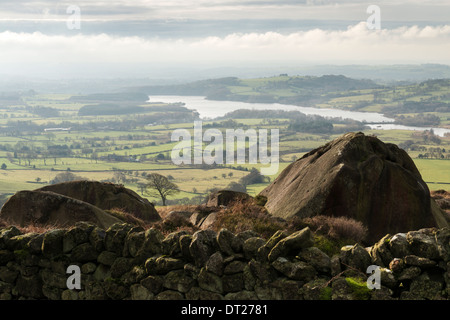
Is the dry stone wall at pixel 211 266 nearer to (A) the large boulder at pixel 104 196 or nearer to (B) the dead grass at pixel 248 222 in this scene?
(B) the dead grass at pixel 248 222

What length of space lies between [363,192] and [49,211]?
12722 millimetres

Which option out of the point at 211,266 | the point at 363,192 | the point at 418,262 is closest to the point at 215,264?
the point at 211,266

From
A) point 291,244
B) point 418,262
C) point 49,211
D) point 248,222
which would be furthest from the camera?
point 49,211

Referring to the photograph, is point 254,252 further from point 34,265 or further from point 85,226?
point 34,265

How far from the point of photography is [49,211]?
72.9 ft

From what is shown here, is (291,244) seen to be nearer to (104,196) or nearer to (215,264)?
(215,264)

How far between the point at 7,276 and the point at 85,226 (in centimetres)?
235

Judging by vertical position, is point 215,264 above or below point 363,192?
above

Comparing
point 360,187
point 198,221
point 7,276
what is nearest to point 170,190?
point 198,221

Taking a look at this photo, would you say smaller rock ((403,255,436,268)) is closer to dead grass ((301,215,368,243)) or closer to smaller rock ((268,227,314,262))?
smaller rock ((268,227,314,262))

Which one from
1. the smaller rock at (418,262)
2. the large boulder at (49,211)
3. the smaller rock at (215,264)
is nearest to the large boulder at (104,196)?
the large boulder at (49,211)

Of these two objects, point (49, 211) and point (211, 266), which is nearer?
point (211, 266)

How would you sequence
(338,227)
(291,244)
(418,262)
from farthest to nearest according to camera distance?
(338,227), (291,244), (418,262)

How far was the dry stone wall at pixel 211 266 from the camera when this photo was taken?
1156 cm
